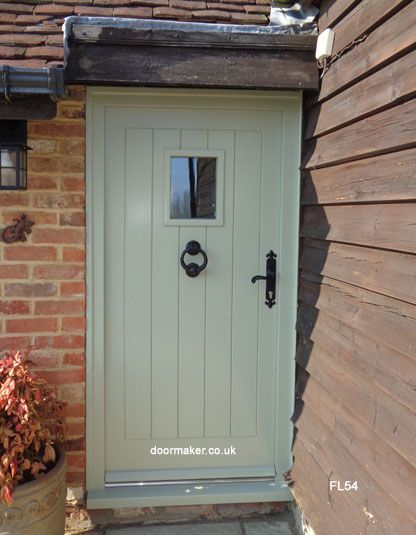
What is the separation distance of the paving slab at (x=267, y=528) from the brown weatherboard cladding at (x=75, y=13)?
8.26ft

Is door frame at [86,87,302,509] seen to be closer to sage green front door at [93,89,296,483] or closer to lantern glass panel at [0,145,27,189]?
sage green front door at [93,89,296,483]

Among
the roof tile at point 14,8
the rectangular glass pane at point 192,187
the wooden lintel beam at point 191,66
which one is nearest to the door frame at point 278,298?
the wooden lintel beam at point 191,66

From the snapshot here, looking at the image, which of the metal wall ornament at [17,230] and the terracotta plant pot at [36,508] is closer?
the terracotta plant pot at [36,508]

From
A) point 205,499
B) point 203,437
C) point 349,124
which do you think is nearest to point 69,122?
point 349,124

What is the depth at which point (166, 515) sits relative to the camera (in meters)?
2.72

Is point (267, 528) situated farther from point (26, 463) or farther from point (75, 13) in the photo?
point (75, 13)

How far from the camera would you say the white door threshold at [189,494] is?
2.65m

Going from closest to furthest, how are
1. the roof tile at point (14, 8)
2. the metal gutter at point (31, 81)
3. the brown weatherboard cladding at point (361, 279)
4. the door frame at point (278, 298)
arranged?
the brown weatherboard cladding at point (361, 279), the metal gutter at point (31, 81), the roof tile at point (14, 8), the door frame at point (278, 298)

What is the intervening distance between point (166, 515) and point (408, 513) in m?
1.52

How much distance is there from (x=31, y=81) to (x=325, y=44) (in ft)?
4.19

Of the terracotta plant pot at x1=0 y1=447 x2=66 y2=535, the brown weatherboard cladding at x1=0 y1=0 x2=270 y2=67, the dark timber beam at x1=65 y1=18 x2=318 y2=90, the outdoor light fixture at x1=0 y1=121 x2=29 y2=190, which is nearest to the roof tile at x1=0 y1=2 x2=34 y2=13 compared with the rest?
the brown weatherboard cladding at x1=0 y1=0 x2=270 y2=67

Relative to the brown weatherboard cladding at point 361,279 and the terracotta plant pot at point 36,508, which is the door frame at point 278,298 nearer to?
the brown weatherboard cladding at point 361,279

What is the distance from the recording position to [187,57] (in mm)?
2344

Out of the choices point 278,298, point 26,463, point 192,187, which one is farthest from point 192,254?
point 26,463
